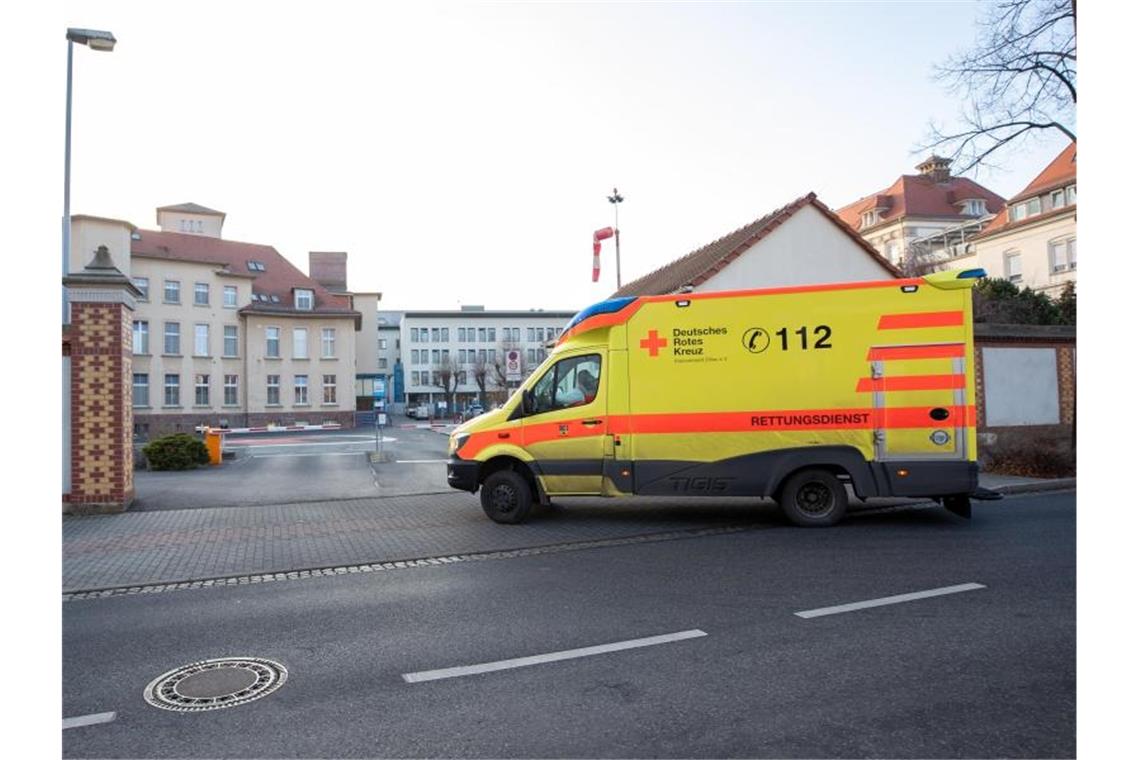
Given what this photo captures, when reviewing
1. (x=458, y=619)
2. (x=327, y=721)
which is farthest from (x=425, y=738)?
(x=458, y=619)

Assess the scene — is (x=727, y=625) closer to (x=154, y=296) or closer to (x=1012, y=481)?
(x=1012, y=481)

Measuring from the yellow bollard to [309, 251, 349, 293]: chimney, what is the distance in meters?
48.1

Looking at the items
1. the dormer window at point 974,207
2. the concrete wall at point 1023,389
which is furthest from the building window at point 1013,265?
the concrete wall at point 1023,389

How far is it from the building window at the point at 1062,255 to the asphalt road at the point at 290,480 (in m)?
45.3

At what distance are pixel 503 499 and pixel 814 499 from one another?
14.1 feet

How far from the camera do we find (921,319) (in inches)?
358

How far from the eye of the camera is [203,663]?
505cm

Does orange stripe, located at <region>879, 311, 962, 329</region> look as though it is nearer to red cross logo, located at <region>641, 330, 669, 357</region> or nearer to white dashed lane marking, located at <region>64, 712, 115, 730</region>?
red cross logo, located at <region>641, 330, 669, 357</region>

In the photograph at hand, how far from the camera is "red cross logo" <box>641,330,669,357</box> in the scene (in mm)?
9867

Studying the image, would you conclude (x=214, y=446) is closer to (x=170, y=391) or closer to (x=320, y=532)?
(x=320, y=532)

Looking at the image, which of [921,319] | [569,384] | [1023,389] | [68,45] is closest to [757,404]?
[921,319]

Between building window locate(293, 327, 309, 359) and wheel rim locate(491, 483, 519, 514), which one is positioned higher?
building window locate(293, 327, 309, 359)

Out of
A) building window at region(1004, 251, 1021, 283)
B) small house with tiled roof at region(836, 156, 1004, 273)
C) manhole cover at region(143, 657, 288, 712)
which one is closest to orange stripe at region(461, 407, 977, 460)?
manhole cover at region(143, 657, 288, 712)

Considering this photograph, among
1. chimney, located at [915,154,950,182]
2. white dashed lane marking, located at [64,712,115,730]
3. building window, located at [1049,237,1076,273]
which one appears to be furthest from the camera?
building window, located at [1049,237,1076,273]
